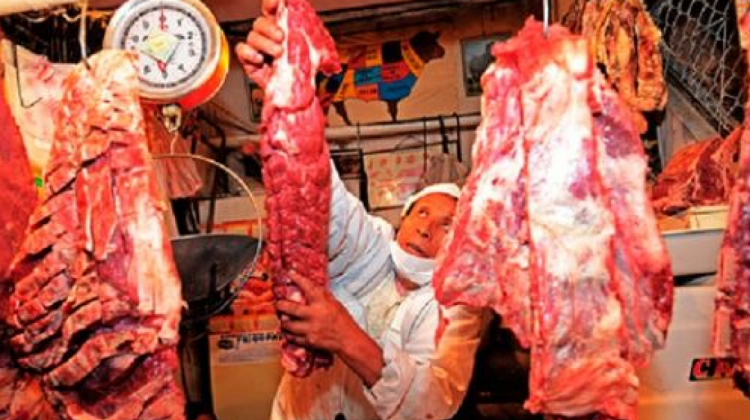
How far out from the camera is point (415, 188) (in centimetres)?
Answer: 541

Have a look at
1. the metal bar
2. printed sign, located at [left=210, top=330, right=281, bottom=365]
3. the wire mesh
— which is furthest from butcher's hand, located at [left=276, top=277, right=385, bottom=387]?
printed sign, located at [left=210, top=330, right=281, bottom=365]

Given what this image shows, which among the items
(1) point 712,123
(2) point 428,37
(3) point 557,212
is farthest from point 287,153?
(2) point 428,37

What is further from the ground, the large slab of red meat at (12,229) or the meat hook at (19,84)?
the meat hook at (19,84)

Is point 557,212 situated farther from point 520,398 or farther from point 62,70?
point 520,398

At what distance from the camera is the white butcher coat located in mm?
2596

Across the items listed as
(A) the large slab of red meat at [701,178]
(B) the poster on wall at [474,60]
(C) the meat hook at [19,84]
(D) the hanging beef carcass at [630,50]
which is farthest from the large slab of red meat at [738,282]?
(B) the poster on wall at [474,60]

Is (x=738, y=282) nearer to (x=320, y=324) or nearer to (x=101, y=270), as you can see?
(x=320, y=324)

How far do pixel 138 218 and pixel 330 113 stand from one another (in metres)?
4.09

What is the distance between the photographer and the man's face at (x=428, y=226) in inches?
114

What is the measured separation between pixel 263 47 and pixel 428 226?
42.1 inches

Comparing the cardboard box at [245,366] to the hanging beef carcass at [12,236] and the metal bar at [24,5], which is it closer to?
the hanging beef carcass at [12,236]

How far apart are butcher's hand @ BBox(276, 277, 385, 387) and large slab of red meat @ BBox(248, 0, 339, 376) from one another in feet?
0.08

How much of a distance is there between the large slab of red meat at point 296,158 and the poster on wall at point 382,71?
138 inches

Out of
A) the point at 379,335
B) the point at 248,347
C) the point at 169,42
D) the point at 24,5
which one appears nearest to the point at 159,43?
the point at 169,42
